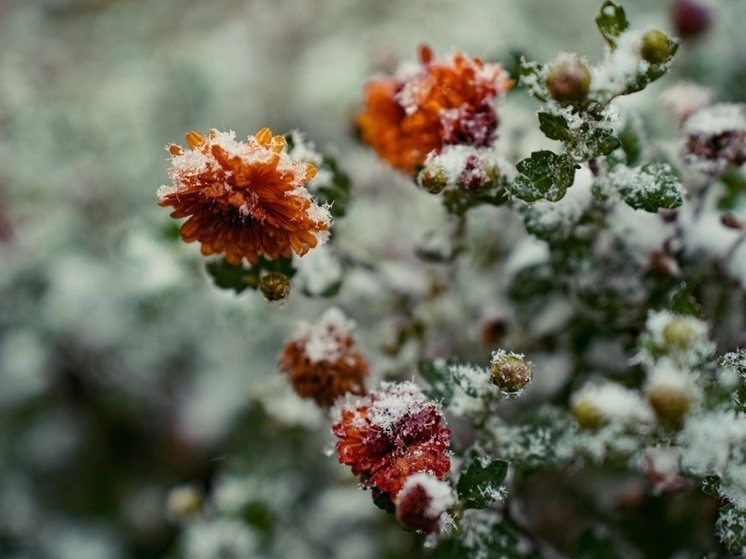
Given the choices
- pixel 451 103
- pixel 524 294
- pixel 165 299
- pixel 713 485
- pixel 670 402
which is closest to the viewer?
pixel 670 402

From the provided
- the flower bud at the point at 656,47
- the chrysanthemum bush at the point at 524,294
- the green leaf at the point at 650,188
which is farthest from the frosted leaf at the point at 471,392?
the flower bud at the point at 656,47

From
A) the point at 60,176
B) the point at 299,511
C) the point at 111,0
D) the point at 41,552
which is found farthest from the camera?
the point at 111,0

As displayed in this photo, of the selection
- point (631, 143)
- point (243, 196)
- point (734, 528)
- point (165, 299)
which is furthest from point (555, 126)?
point (165, 299)

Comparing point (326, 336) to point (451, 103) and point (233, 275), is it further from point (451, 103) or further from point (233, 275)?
point (451, 103)

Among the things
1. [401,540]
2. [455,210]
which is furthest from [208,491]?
[455,210]

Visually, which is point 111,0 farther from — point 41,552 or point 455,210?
point 455,210

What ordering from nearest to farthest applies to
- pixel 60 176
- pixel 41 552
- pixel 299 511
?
pixel 299 511 → pixel 41 552 → pixel 60 176
